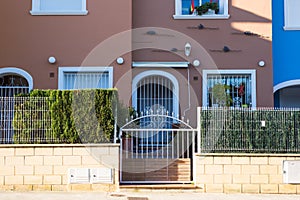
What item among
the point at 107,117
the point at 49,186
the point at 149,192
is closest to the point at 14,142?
the point at 49,186

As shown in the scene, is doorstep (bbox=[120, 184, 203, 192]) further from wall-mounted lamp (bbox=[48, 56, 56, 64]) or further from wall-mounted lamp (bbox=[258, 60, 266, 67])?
wall-mounted lamp (bbox=[258, 60, 266, 67])

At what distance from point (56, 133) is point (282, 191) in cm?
629

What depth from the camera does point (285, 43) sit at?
51.4 ft

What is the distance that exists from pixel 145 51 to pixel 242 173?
20.2 ft

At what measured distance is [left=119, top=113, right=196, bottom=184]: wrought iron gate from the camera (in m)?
11.3

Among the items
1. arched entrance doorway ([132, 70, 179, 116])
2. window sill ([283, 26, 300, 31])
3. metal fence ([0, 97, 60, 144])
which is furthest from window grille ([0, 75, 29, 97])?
window sill ([283, 26, 300, 31])

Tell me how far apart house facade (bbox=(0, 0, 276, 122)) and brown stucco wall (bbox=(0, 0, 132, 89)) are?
0.11 ft

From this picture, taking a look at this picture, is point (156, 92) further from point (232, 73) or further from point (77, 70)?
point (77, 70)

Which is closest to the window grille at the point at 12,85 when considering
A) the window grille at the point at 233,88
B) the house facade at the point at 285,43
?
the window grille at the point at 233,88

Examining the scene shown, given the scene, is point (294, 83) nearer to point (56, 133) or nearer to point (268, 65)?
point (268, 65)

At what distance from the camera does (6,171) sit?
423 inches

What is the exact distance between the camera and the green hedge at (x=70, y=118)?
1088 cm

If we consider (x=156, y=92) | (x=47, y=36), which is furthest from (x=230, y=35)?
(x=47, y=36)

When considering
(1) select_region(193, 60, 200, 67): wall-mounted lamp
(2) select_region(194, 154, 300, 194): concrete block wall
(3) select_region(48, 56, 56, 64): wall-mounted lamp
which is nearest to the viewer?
(2) select_region(194, 154, 300, 194): concrete block wall
